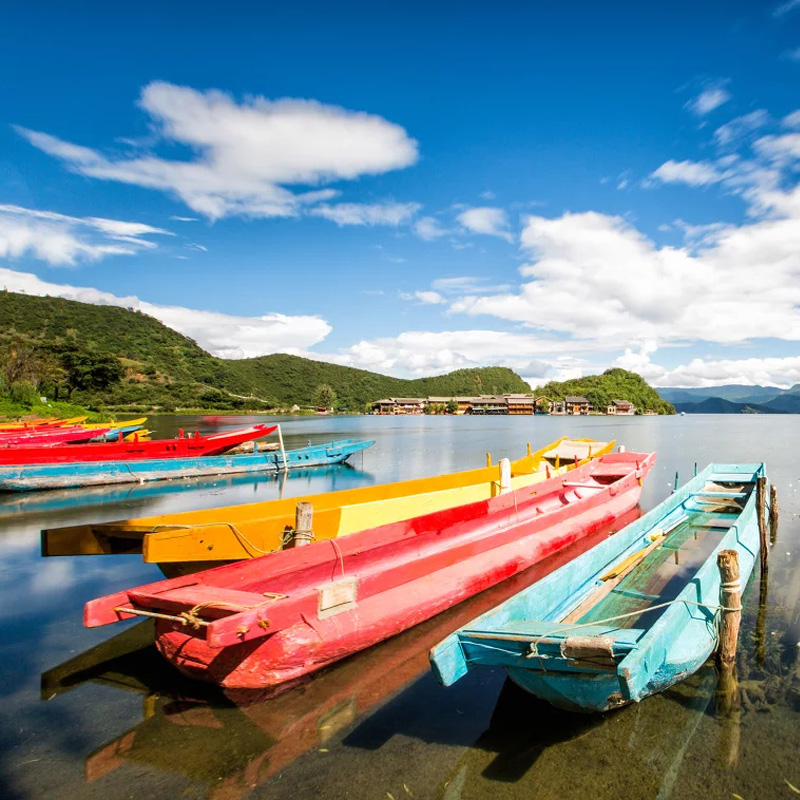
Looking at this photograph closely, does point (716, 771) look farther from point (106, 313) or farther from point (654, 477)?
point (106, 313)

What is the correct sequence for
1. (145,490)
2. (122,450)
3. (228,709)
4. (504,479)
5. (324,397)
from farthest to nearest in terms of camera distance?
(324,397) → (122,450) → (145,490) → (504,479) → (228,709)

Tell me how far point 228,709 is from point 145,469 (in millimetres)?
17897

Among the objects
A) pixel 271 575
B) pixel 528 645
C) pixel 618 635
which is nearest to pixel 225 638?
pixel 271 575

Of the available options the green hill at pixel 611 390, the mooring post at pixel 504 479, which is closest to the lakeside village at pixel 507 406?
the green hill at pixel 611 390

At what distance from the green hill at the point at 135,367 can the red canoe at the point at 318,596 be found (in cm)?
6023

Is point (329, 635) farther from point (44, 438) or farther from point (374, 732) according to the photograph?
point (44, 438)

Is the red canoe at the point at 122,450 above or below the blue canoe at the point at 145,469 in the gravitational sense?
above

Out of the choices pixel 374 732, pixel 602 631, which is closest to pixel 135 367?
pixel 374 732

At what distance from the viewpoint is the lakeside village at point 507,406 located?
473 feet

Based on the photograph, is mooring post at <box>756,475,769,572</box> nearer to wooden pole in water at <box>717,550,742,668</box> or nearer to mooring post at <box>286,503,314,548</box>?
wooden pole in water at <box>717,550,742,668</box>

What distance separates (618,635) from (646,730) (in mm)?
1249

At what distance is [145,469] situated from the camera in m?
20.9

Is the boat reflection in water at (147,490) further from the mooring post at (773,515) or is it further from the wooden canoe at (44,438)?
the mooring post at (773,515)

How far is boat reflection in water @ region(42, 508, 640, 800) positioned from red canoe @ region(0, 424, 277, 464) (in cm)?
1633
